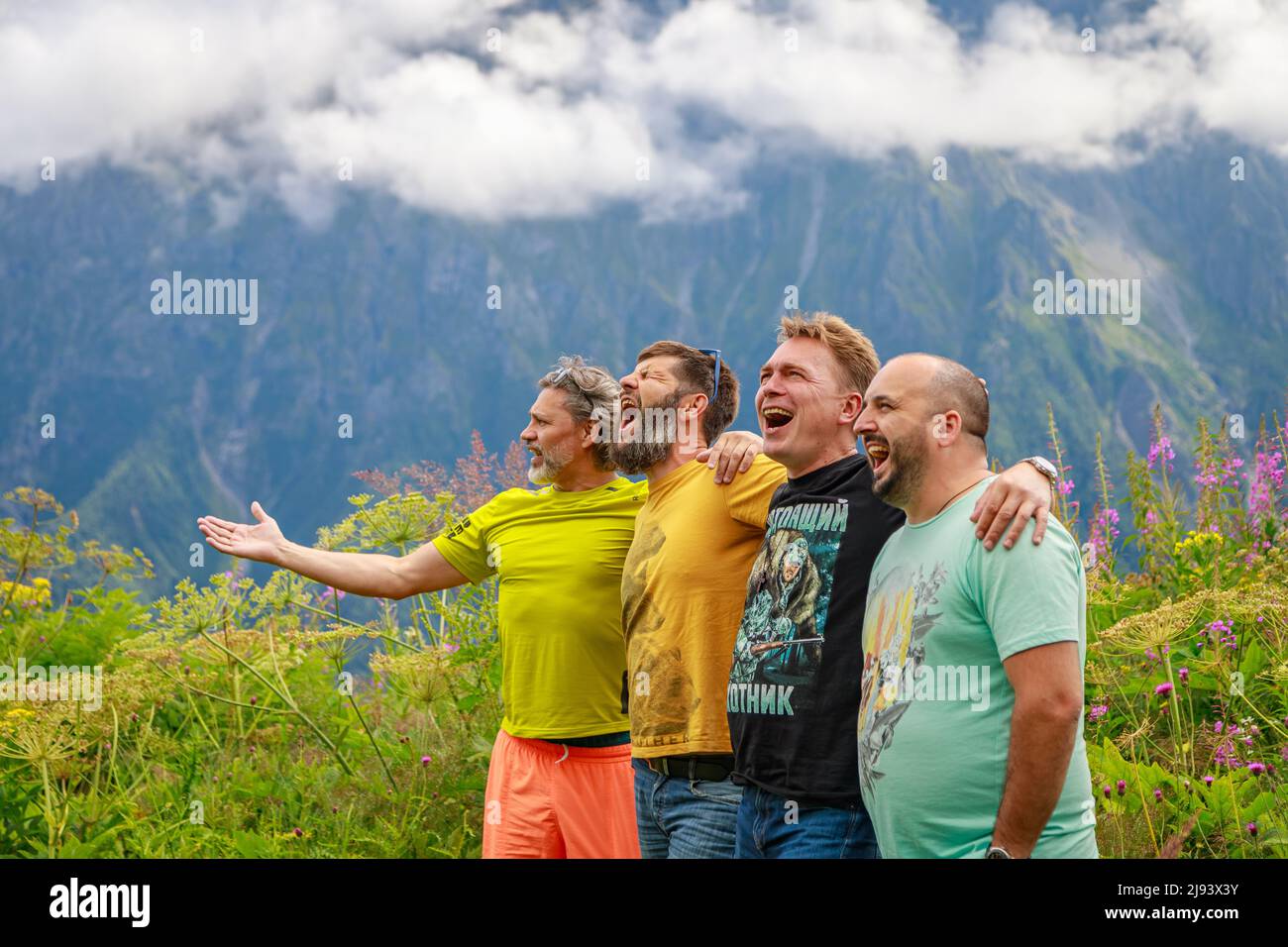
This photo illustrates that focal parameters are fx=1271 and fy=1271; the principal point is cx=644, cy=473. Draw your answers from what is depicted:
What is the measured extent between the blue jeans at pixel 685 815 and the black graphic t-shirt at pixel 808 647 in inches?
7.9

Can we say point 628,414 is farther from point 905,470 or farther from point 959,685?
point 959,685

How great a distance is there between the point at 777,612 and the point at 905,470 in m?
0.61

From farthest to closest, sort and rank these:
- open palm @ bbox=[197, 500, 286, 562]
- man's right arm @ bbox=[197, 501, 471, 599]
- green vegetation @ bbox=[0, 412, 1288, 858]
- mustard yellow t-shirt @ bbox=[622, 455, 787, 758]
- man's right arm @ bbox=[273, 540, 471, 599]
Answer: green vegetation @ bbox=[0, 412, 1288, 858], man's right arm @ bbox=[273, 540, 471, 599], man's right arm @ bbox=[197, 501, 471, 599], open palm @ bbox=[197, 500, 286, 562], mustard yellow t-shirt @ bbox=[622, 455, 787, 758]

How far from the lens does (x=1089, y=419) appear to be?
195875 millimetres

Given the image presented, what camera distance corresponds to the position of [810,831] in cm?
347

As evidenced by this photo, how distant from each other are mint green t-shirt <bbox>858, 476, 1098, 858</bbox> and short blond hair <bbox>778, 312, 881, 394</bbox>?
825mm

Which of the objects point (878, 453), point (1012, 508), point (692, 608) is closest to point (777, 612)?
point (692, 608)

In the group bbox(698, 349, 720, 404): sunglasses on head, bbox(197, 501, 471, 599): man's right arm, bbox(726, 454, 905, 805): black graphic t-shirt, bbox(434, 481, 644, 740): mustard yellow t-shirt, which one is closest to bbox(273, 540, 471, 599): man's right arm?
bbox(197, 501, 471, 599): man's right arm

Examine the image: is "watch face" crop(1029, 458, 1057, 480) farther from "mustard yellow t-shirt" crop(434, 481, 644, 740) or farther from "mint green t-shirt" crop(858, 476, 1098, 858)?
"mustard yellow t-shirt" crop(434, 481, 644, 740)

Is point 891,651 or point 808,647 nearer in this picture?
point 891,651

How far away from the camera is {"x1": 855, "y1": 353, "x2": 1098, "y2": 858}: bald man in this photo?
116 inches
